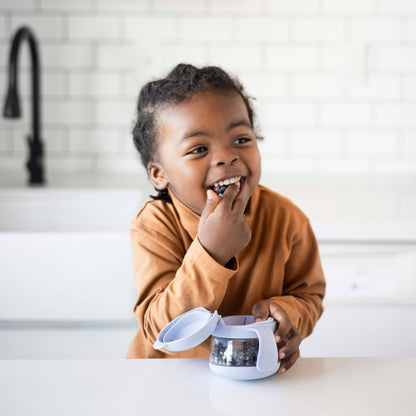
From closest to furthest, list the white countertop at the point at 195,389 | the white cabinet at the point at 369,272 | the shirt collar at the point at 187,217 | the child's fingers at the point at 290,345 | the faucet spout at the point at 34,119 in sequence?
1. the white countertop at the point at 195,389
2. the child's fingers at the point at 290,345
3. the shirt collar at the point at 187,217
4. the white cabinet at the point at 369,272
5. the faucet spout at the point at 34,119

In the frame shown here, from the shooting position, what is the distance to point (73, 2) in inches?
74.7

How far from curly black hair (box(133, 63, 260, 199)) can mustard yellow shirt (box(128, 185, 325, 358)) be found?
8 cm

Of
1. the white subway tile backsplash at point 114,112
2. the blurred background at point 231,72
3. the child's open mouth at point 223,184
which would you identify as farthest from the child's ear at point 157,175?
the white subway tile backsplash at point 114,112

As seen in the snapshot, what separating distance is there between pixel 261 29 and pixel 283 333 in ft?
4.78

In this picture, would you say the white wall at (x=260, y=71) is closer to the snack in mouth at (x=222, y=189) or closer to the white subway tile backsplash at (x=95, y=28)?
the white subway tile backsplash at (x=95, y=28)

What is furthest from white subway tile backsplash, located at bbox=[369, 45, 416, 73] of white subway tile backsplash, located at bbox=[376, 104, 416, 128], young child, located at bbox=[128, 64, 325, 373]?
young child, located at bbox=[128, 64, 325, 373]

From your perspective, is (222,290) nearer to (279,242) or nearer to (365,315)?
(279,242)

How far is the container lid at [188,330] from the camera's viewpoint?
23.1 inches

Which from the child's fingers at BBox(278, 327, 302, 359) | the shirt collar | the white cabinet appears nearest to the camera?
the child's fingers at BBox(278, 327, 302, 359)

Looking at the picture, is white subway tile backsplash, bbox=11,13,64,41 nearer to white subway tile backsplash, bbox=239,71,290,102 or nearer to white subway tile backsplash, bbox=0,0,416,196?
white subway tile backsplash, bbox=0,0,416,196

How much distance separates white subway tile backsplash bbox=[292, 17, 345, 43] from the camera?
191 cm

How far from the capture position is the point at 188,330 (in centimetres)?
61

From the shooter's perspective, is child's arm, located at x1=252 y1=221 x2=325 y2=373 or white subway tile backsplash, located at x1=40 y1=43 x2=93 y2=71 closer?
child's arm, located at x1=252 y1=221 x2=325 y2=373

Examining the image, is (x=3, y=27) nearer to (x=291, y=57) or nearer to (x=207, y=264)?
(x=291, y=57)
